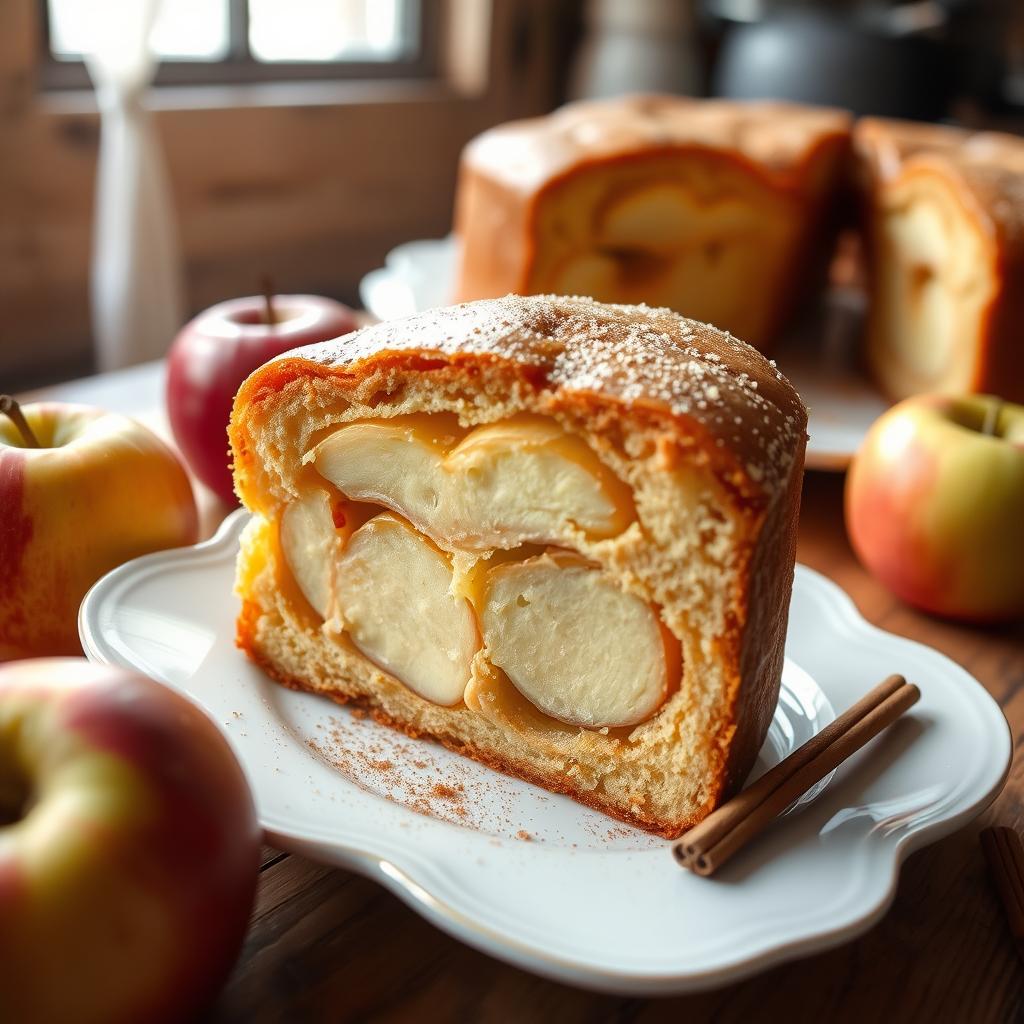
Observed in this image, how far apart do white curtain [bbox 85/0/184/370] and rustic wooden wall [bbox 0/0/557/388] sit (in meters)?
0.09

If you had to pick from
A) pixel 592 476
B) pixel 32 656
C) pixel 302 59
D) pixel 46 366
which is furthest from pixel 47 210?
pixel 592 476

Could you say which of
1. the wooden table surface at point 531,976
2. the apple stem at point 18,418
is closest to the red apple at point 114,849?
the wooden table surface at point 531,976

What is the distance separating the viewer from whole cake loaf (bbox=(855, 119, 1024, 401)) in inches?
72.2

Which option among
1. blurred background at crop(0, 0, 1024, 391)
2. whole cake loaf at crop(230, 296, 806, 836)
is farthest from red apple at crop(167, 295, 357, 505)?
blurred background at crop(0, 0, 1024, 391)

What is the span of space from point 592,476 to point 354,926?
14.9 inches

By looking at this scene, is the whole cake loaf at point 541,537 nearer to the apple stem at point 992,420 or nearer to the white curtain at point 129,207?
the apple stem at point 992,420

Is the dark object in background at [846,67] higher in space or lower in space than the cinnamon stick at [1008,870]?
higher

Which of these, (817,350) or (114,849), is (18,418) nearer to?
(114,849)

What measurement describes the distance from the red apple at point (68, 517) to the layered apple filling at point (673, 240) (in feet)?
3.17

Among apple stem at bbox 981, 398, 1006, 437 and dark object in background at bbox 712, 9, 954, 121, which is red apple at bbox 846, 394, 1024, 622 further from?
dark object in background at bbox 712, 9, 954, 121

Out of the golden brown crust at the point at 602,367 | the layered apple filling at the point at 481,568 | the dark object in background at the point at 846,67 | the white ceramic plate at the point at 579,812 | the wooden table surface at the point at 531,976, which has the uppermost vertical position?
the dark object in background at the point at 846,67

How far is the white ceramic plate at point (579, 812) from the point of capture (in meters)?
0.74

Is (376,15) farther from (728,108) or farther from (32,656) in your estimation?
(32,656)

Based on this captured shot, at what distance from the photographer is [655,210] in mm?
2014
